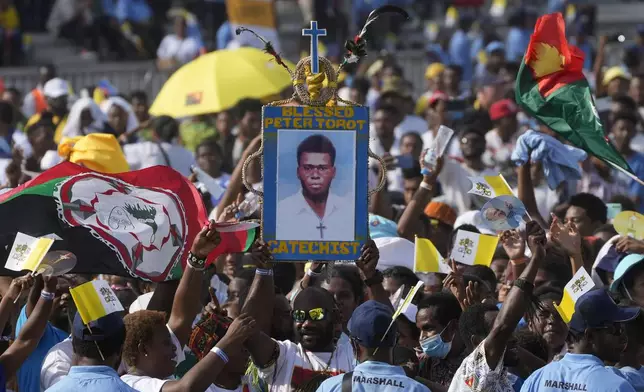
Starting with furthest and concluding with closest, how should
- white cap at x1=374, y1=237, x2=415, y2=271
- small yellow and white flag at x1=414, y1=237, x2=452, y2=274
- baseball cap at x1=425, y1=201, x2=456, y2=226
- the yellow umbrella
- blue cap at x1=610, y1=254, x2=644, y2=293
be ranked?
the yellow umbrella → baseball cap at x1=425, y1=201, x2=456, y2=226 → white cap at x1=374, y1=237, x2=415, y2=271 → small yellow and white flag at x1=414, y1=237, x2=452, y2=274 → blue cap at x1=610, y1=254, x2=644, y2=293

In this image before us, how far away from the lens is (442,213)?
13.0 metres

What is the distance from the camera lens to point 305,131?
27.3ft

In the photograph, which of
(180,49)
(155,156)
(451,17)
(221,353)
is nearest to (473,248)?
(221,353)

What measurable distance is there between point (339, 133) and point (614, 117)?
7627mm

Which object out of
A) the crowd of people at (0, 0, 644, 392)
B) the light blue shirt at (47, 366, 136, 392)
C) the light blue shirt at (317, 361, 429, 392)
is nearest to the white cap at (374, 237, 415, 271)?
the crowd of people at (0, 0, 644, 392)

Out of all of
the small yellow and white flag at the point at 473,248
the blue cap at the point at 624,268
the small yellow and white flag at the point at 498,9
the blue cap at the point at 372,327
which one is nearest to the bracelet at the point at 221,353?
the blue cap at the point at 372,327

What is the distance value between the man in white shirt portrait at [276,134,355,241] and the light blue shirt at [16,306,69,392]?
1.50 meters

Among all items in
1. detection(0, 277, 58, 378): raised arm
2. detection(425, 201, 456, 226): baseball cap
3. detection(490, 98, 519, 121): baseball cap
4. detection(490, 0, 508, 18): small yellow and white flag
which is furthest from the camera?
detection(490, 0, 508, 18): small yellow and white flag

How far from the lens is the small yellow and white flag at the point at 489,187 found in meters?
8.83

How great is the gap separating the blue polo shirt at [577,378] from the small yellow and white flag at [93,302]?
80.5 inches

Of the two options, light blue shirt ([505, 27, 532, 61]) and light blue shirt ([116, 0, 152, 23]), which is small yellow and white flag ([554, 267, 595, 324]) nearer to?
light blue shirt ([505, 27, 532, 61])

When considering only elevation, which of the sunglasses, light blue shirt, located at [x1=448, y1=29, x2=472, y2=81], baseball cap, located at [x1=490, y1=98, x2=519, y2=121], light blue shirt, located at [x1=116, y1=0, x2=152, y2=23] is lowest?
the sunglasses

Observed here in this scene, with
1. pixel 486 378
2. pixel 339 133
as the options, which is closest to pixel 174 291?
pixel 339 133

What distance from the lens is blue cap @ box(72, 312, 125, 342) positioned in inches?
288
